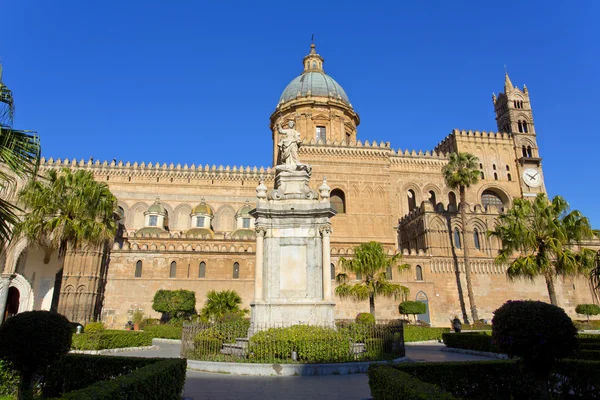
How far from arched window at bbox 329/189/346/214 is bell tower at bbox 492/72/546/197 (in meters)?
21.9

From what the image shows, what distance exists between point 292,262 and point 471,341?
9476 millimetres

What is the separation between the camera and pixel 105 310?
3106cm

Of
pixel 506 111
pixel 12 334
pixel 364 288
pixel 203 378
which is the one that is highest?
pixel 506 111

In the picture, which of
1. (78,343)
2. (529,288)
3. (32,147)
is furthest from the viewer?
(529,288)

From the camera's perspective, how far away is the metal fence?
34.8ft

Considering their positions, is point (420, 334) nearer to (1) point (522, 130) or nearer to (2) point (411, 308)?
(2) point (411, 308)

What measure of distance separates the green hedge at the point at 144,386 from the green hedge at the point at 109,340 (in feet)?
33.5

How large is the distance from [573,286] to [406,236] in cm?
1503

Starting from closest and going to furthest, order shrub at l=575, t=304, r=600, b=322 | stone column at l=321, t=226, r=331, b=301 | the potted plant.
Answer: stone column at l=321, t=226, r=331, b=301, the potted plant, shrub at l=575, t=304, r=600, b=322

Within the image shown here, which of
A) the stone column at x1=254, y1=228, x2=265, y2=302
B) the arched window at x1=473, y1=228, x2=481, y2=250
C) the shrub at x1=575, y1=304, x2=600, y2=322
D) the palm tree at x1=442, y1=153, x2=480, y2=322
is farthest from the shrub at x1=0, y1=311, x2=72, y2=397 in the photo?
the shrub at x1=575, y1=304, x2=600, y2=322

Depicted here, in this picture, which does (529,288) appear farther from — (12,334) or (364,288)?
(12,334)

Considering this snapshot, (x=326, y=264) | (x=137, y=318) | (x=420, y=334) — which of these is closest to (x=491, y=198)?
(x=420, y=334)

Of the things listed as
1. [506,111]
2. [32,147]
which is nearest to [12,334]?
[32,147]

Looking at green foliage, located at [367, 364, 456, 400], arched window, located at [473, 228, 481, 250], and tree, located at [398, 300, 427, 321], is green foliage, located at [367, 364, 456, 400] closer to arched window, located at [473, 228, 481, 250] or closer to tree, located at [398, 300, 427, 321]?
tree, located at [398, 300, 427, 321]
